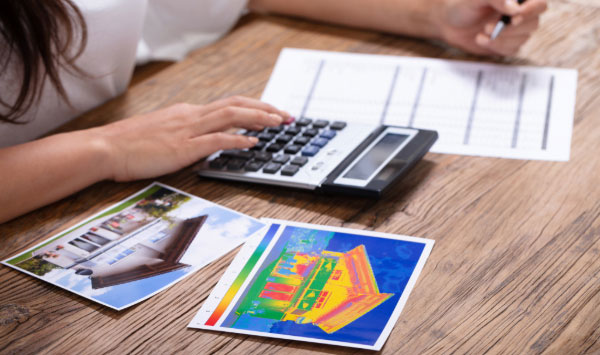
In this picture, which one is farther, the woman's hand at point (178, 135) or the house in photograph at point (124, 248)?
the woman's hand at point (178, 135)

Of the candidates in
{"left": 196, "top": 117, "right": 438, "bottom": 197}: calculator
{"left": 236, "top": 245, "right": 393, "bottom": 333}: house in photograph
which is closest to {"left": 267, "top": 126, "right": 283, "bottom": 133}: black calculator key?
{"left": 196, "top": 117, "right": 438, "bottom": 197}: calculator

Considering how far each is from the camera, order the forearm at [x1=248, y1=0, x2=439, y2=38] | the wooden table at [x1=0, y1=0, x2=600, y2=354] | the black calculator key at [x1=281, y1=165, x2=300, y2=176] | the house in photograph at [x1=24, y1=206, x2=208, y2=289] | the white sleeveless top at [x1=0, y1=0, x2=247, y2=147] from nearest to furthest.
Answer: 1. the wooden table at [x1=0, y1=0, x2=600, y2=354]
2. the house in photograph at [x1=24, y1=206, x2=208, y2=289]
3. the black calculator key at [x1=281, y1=165, x2=300, y2=176]
4. the white sleeveless top at [x1=0, y1=0, x2=247, y2=147]
5. the forearm at [x1=248, y1=0, x2=439, y2=38]

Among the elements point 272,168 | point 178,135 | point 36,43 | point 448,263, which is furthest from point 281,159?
point 36,43

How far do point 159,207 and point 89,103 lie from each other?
0.32m

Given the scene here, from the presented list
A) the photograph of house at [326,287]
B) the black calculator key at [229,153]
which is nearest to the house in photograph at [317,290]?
the photograph of house at [326,287]

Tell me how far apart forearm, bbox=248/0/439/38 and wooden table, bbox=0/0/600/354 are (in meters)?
0.26

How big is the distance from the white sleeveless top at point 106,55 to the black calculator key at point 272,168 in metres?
0.36

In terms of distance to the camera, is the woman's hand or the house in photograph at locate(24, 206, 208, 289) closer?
the house in photograph at locate(24, 206, 208, 289)

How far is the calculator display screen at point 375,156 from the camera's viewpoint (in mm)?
809

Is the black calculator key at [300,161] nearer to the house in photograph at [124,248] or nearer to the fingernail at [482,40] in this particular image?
the house in photograph at [124,248]

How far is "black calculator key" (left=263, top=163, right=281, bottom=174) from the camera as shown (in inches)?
32.7

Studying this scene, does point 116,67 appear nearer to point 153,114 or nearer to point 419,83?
point 153,114

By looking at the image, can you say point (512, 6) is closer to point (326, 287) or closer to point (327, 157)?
point (327, 157)

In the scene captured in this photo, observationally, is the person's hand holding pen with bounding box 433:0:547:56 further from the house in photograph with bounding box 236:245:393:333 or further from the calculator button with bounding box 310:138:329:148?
the house in photograph with bounding box 236:245:393:333
